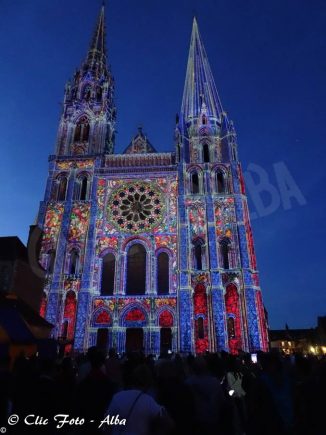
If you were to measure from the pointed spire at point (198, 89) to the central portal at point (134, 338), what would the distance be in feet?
70.4

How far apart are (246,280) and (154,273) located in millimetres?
7270

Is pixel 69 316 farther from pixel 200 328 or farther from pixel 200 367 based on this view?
pixel 200 367

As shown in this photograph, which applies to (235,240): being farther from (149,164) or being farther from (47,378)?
(47,378)

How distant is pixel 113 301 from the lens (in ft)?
85.4

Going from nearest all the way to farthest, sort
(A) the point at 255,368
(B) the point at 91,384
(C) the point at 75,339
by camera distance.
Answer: (B) the point at 91,384
(A) the point at 255,368
(C) the point at 75,339

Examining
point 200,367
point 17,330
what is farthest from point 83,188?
point 200,367

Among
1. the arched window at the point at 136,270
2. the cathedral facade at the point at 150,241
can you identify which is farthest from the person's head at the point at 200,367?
the arched window at the point at 136,270

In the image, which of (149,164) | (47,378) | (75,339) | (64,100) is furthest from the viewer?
(64,100)

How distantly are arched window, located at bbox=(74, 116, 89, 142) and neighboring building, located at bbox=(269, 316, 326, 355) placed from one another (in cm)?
3191

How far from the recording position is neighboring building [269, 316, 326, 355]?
4481 centimetres

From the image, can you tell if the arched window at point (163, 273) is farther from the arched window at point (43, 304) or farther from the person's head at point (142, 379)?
the person's head at point (142, 379)

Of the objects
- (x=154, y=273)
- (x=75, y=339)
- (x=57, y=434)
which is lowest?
(x=57, y=434)

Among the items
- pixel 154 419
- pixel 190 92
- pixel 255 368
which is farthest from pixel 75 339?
pixel 190 92

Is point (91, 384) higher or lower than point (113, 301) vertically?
lower
